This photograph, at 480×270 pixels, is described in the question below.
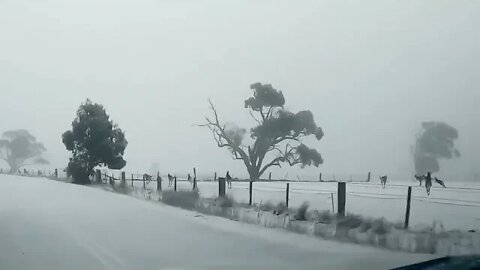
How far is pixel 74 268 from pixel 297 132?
2350 inches

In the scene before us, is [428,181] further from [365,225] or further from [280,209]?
[365,225]

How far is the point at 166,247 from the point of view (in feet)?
39.9

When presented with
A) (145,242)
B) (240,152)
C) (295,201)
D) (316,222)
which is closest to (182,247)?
(145,242)

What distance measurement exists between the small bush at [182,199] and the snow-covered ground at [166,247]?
7.65 m

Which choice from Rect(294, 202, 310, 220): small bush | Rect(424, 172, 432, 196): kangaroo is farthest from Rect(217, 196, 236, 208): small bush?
Rect(424, 172, 432, 196): kangaroo

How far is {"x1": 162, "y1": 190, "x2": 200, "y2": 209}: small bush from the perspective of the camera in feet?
87.1

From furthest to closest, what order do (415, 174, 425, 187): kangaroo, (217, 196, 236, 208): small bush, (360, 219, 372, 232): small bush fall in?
(415, 174, 425, 187): kangaroo < (217, 196, 236, 208): small bush < (360, 219, 372, 232): small bush

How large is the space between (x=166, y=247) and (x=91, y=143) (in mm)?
55575

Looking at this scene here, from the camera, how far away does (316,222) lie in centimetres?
1794

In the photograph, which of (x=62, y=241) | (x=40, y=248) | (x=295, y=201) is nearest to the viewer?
(x=40, y=248)

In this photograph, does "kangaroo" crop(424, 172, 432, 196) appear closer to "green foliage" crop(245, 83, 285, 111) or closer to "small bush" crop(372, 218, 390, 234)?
"small bush" crop(372, 218, 390, 234)

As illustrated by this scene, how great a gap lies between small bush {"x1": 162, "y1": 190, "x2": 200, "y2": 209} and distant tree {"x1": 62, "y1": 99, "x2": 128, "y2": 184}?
35.9m

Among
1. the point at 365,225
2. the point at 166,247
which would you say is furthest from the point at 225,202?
the point at 166,247

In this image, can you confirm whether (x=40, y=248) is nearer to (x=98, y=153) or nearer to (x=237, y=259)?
(x=237, y=259)
